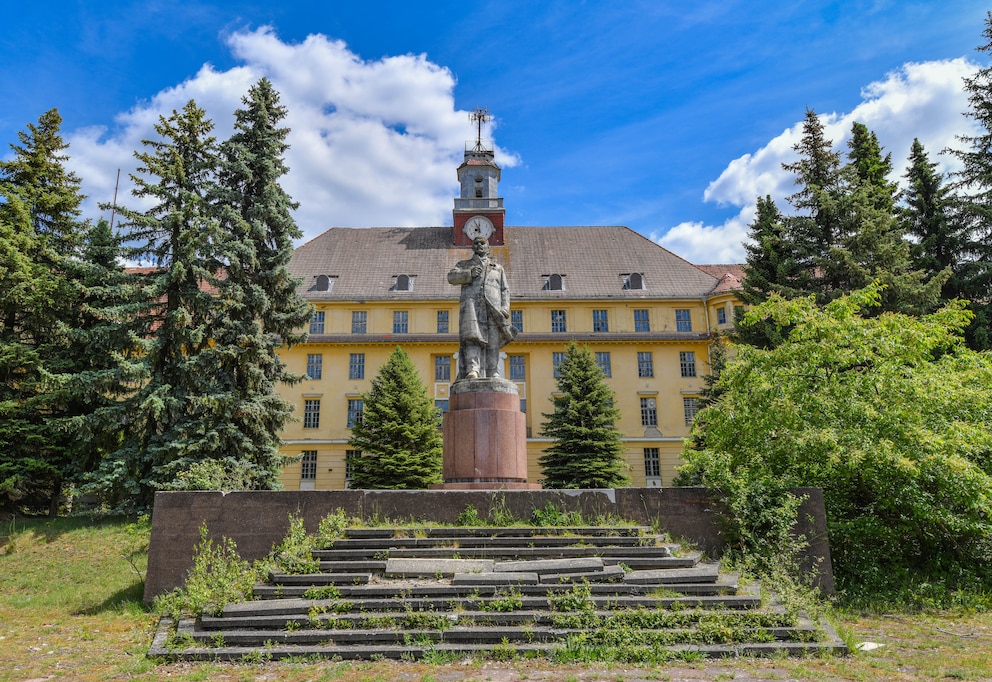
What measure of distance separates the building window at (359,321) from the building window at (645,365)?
51.5 ft

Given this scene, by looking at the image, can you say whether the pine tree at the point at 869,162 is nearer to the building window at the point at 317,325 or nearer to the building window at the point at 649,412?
the building window at the point at 649,412

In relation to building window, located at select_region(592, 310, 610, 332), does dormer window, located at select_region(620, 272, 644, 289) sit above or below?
above

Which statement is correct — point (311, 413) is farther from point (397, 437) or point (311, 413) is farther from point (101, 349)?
point (101, 349)

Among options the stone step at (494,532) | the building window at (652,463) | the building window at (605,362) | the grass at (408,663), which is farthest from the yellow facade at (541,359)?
the stone step at (494,532)

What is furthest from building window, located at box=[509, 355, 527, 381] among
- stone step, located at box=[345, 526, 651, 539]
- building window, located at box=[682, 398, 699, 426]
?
stone step, located at box=[345, 526, 651, 539]

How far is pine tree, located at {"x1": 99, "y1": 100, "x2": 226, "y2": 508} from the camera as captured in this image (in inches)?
779

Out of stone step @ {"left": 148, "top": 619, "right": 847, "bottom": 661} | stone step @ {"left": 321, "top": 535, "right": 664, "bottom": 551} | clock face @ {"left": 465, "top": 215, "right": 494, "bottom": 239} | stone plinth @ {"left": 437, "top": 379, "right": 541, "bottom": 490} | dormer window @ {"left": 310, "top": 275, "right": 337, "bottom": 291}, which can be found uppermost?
clock face @ {"left": 465, "top": 215, "right": 494, "bottom": 239}

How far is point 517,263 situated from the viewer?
41156 mm

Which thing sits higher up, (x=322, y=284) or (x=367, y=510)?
(x=322, y=284)

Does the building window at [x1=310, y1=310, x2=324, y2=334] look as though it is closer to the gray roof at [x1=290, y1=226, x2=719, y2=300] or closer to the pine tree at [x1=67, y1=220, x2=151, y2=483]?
the gray roof at [x1=290, y1=226, x2=719, y2=300]

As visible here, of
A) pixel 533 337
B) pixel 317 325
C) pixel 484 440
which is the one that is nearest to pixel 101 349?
pixel 484 440

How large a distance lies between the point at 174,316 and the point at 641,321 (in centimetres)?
2570

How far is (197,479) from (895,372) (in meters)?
12.7

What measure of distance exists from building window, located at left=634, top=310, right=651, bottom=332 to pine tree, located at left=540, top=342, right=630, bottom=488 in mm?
9357
